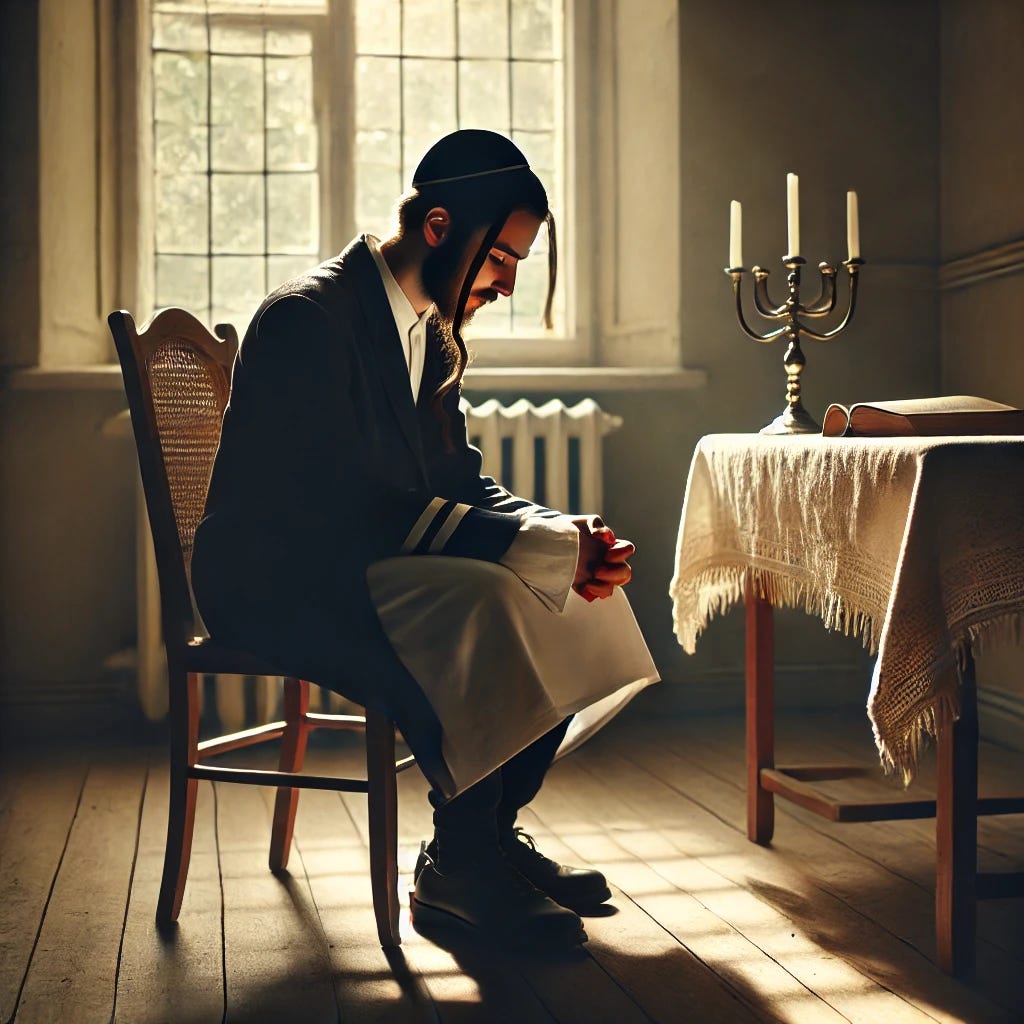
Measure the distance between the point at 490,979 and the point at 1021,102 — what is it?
235 cm

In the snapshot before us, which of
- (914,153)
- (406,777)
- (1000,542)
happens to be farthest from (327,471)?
(914,153)

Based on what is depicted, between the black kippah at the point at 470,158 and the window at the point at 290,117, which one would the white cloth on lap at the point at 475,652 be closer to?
the black kippah at the point at 470,158

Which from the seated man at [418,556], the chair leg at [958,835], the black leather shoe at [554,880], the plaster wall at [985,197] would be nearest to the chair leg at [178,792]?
the seated man at [418,556]

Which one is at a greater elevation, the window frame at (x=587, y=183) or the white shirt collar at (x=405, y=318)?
the window frame at (x=587, y=183)

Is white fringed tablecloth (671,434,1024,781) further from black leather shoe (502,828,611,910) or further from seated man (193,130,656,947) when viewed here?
black leather shoe (502,828,611,910)

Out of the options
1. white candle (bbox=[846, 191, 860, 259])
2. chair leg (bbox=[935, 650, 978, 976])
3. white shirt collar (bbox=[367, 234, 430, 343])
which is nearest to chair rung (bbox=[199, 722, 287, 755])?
white shirt collar (bbox=[367, 234, 430, 343])

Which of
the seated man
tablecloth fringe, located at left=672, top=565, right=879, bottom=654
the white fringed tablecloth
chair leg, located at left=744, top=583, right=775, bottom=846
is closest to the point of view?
the white fringed tablecloth

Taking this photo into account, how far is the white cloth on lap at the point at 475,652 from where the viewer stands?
168cm

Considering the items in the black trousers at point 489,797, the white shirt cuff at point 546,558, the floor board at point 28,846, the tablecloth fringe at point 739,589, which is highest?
the white shirt cuff at point 546,558

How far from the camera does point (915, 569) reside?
1595mm

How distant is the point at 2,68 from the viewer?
3.13m

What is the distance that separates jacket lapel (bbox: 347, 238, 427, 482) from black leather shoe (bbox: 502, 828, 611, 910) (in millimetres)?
610

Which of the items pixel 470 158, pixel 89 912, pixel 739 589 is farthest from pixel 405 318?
pixel 89 912

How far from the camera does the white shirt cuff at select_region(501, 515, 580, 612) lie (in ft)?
5.75
